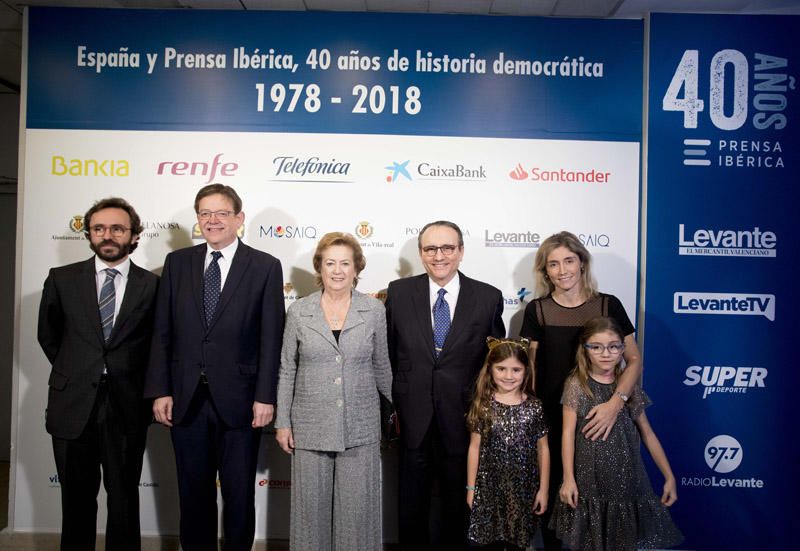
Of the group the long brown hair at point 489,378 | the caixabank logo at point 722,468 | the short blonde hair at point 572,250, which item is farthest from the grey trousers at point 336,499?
the caixabank logo at point 722,468

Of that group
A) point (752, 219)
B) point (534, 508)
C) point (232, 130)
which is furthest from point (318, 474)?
point (752, 219)

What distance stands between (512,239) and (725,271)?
4.25ft

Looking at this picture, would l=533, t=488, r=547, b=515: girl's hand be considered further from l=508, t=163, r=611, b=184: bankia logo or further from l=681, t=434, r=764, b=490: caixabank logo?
l=508, t=163, r=611, b=184: bankia logo

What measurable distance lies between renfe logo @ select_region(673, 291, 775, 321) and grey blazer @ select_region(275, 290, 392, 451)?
6.44 feet

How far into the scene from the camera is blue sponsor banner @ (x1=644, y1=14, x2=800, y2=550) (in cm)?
324

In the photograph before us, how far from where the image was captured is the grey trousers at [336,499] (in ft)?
7.78

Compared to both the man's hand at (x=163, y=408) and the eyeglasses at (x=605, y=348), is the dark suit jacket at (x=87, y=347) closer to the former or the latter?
the man's hand at (x=163, y=408)

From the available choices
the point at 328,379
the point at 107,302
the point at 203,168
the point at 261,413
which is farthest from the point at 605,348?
the point at 203,168

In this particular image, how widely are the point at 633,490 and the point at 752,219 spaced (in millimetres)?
1919

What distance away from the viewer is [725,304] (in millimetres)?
3260

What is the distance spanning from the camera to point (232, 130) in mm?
3279

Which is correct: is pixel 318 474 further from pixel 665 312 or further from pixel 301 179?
pixel 665 312

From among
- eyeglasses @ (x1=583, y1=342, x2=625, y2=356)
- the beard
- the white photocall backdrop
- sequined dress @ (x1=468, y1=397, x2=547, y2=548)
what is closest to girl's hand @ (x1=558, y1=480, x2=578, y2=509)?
sequined dress @ (x1=468, y1=397, x2=547, y2=548)

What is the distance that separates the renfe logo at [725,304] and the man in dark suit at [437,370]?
4.48 ft
